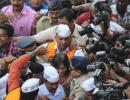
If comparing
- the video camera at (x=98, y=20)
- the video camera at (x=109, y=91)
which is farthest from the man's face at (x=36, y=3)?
the video camera at (x=109, y=91)

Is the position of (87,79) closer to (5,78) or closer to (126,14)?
(5,78)

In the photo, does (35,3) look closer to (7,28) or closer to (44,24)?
(44,24)

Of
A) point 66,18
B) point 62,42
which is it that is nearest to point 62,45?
point 62,42

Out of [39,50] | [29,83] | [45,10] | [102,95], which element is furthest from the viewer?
[45,10]

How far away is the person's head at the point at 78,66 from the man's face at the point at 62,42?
726mm

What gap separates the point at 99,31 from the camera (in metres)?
7.73

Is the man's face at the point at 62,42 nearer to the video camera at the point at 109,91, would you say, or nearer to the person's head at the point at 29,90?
the person's head at the point at 29,90

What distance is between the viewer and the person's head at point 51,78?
22.7ft

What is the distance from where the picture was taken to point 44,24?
8781 mm

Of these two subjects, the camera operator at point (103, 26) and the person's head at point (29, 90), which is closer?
the person's head at point (29, 90)

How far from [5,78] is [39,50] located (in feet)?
2.24

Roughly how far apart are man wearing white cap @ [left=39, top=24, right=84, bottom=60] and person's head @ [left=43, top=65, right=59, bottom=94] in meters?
0.72

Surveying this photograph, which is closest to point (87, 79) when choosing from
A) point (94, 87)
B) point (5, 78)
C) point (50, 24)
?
point (94, 87)

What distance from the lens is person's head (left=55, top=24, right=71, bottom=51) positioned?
7777 mm
